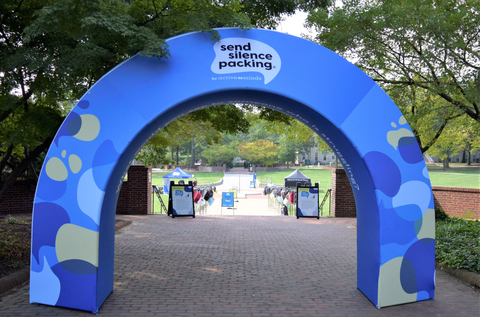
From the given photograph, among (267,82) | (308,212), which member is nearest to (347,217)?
(308,212)

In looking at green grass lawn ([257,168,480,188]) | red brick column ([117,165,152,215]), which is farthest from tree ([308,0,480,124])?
green grass lawn ([257,168,480,188])

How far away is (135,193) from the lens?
14.3 meters

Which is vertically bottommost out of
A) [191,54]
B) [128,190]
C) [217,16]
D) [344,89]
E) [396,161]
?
[128,190]

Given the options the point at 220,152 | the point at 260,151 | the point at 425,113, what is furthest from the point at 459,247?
the point at 220,152

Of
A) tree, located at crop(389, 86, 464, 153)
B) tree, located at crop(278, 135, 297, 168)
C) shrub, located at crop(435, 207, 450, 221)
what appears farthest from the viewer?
tree, located at crop(278, 135, 297, 168)

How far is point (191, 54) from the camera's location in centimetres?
518

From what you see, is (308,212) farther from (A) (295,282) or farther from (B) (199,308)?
(B) (199,308)

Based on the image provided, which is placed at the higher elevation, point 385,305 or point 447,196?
point 447,196

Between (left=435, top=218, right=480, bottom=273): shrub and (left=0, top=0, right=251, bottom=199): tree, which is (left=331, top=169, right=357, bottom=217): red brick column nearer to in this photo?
(left=435, top=218, right=480, bottom=273): shrub

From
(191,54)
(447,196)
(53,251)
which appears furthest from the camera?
(447,196)

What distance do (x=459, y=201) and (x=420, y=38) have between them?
7.06 metres

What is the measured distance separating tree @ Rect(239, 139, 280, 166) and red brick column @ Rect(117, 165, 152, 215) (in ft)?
148

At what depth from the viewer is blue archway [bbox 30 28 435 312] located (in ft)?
16.0

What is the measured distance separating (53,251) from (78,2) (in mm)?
3600
